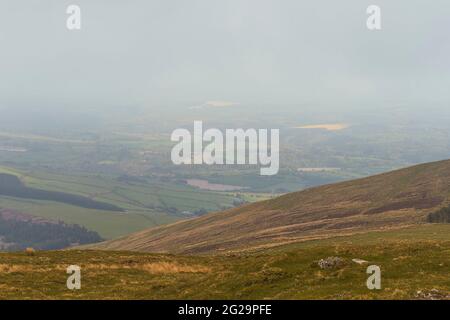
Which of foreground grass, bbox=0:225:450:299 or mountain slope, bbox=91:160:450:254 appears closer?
foreground grass, bbox=0:225:450:299

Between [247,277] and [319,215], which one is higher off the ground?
[247,277]

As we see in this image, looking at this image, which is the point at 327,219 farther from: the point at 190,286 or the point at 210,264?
the point at 190,286

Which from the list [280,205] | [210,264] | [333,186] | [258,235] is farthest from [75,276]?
[333,186]

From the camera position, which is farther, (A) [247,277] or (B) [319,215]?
(B) [319,215]
